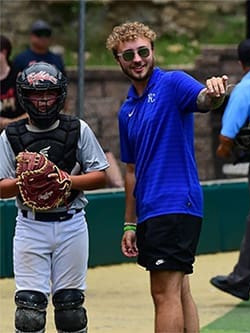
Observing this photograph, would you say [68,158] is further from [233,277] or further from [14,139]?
[233,277]

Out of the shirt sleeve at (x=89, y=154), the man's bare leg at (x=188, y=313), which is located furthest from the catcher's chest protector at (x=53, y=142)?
the man's bare leg at (x=188, y=313)

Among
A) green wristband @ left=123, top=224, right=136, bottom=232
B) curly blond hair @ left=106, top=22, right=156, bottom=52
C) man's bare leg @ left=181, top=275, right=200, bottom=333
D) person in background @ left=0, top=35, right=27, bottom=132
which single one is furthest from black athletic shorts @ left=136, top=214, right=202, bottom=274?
person in background @ left=0, top=35, right=27, bottom=132

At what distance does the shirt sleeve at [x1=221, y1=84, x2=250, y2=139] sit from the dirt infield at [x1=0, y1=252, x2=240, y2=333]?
1318 mm

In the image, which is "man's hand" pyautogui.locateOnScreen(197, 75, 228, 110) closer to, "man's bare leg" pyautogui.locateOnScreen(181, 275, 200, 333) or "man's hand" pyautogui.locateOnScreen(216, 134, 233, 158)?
"man's bare leg" pyautogui.locateOnScreen(181, 275, 200, 333)

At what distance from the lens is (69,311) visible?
7.01 m

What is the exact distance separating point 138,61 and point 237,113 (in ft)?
7.61

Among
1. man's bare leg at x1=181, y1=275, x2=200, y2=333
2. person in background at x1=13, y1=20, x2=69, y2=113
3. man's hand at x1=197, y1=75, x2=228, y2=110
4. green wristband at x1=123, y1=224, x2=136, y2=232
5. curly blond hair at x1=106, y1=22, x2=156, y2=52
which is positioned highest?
curly blond hair at x1=106, y1=22, x2=156, y2=52

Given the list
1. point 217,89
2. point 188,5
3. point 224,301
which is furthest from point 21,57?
point 217,89

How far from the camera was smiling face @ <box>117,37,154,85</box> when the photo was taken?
7004mm

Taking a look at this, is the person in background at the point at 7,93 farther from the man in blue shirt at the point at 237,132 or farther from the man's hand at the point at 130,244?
the man's hand at the point at 130,244

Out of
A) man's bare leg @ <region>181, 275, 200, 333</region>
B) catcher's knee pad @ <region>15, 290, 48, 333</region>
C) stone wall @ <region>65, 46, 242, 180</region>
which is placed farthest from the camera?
stone wall @ <region>65, 46, 242, 180</region>

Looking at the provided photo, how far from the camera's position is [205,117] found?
46.3 feet

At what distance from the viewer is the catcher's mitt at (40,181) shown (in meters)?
6.89

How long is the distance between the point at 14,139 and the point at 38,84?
13.0 inches
